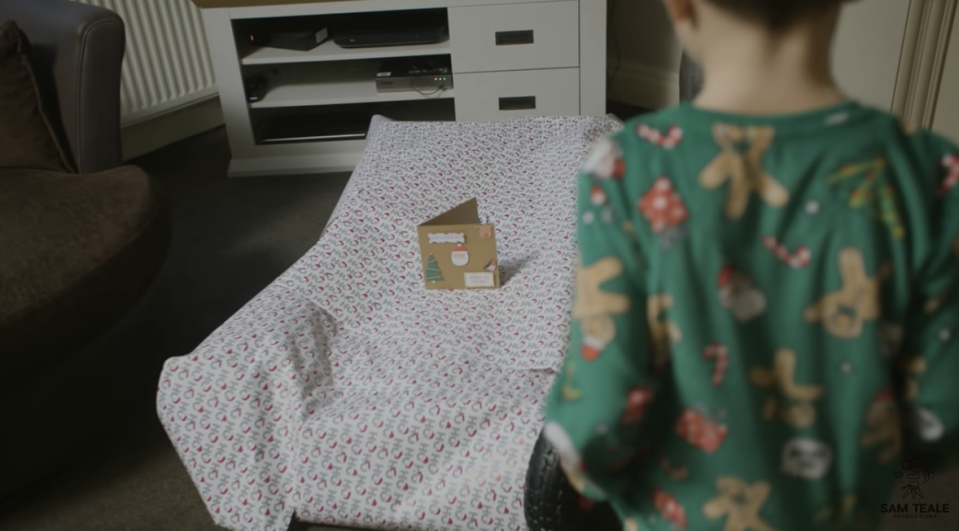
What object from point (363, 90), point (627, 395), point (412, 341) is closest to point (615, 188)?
point (627, 395)

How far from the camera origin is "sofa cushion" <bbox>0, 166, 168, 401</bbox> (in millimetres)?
1511

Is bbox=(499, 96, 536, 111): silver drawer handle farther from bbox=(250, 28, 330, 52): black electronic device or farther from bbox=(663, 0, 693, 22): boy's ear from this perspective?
bbox=(663, 0, 693, 22): boy's ear

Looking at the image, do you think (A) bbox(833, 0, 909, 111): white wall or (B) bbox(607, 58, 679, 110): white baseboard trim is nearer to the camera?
(A) bbox(833, 0, 909, 111): white wall

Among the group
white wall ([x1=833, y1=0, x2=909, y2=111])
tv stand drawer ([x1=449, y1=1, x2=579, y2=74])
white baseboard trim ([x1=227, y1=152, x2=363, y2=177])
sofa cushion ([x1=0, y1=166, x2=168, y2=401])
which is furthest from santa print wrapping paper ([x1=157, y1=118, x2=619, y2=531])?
white baseboard trim ([x1=227, y1=152, x2=363, y2=177])

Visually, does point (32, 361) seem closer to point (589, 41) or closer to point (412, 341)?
point (412, 341)

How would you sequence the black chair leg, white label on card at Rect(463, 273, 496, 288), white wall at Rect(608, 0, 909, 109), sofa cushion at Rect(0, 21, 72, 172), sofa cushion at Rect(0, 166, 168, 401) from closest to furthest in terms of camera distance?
the black chair leg → sofa cushion at Rect(0, 166, 168, 401) → white label on card at Rect(463, 273, 496, 288) → sofa cushion at Rect(0, 21, 72, 172) → white wall at Rect(608, 0, 909, 109)

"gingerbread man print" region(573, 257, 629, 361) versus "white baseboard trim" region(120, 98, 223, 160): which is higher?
"gingerbread man print" region(573, 257, 629, 361)

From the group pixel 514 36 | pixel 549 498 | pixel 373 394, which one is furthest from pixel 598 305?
pixel 514 36

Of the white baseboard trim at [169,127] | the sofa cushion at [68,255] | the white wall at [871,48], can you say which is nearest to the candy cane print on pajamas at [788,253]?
the sofa cushion at [68,255]

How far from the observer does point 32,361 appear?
1.51 metres

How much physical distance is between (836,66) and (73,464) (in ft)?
6.35

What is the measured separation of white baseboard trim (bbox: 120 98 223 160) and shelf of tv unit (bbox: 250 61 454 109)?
37cm

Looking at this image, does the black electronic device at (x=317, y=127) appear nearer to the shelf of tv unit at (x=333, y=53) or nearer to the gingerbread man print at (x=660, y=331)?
the shelf of tv unit at (x=333, y=53)

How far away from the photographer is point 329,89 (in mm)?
2822
